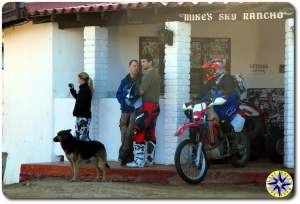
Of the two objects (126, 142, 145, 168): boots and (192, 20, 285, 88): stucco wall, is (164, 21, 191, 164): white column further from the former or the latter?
(192, 20, 285, 88): stucco wall

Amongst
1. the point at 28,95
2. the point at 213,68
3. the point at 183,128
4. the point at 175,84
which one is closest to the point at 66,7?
the point at 28,95

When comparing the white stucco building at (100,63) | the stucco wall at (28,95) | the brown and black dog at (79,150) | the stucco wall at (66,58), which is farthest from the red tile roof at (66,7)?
the brown and black dog at (79,150)

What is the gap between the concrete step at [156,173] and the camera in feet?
24.6

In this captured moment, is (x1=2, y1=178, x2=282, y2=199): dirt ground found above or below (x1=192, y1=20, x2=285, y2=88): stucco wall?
below

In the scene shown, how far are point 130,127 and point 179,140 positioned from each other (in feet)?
2.29

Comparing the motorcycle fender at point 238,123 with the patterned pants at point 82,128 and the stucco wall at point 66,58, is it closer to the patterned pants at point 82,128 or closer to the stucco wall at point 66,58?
the patterned pants at point 82,128

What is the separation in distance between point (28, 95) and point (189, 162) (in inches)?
88.9

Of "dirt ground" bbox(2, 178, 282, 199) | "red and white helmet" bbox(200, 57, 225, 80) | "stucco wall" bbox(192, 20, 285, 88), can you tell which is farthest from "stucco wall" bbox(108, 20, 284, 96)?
"dirt ground" bbox(2, 178, 282, 199)

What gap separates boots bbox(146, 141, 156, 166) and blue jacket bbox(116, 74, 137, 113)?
45 cm

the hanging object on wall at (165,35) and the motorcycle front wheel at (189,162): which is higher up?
the hanging object on wall at (165,35)

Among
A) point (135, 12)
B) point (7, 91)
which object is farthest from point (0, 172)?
point (135, 12)

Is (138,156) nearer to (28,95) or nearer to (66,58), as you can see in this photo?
(28,95)

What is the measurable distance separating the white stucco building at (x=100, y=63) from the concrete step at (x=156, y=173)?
17 cm

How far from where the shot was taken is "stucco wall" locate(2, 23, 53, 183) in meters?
8.58
